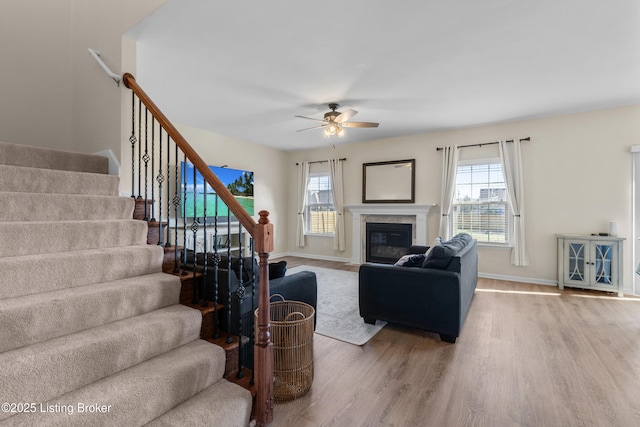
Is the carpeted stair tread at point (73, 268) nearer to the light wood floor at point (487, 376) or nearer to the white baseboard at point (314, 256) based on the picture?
the light wood floor at point (487, 376)

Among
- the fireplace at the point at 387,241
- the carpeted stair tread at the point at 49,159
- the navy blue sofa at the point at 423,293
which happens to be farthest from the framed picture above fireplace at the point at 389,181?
the carpeted stair tread at the point at 49,159

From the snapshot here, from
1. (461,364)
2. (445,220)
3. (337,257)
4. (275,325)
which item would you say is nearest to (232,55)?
(275,325)

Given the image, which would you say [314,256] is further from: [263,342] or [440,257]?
[263,342]

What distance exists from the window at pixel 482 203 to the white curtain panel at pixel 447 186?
0.40 feet

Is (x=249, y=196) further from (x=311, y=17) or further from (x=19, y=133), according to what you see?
(x=311, y=17)

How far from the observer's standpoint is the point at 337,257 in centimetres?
704

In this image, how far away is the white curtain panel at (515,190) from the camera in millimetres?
4988

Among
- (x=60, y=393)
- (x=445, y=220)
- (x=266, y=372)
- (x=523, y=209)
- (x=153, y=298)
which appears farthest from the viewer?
(x=445, y=220)

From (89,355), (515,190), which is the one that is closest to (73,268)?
(89,355)

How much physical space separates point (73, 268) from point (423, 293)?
2735mm

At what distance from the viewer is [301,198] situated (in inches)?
296

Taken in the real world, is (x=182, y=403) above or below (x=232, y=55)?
below

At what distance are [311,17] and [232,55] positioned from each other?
104 cm

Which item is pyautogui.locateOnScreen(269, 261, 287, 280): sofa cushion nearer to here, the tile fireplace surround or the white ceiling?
the white ceiling
